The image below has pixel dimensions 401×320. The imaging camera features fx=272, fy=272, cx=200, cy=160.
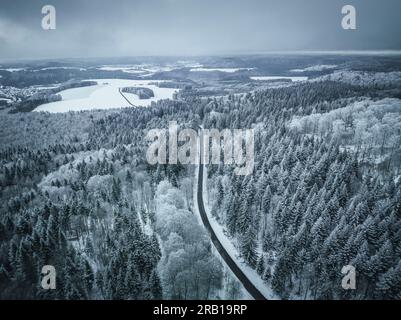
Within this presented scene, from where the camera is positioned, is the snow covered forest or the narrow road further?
the narrow road

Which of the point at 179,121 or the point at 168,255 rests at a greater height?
the point at 179,121

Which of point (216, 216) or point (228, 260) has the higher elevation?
point (216, 216)

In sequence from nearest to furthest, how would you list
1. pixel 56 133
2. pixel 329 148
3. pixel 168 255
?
pixel 168 255 < pixel 329 148 < pixel 56 133

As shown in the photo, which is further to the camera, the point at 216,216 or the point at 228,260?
the point at 216,216

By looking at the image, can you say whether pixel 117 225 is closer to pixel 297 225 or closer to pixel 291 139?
pixel 297 225

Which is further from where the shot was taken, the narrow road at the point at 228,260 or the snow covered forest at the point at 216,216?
the narrow road at the point at 228,260
